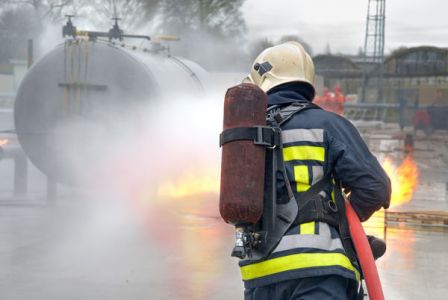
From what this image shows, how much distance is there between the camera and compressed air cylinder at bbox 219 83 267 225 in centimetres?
298

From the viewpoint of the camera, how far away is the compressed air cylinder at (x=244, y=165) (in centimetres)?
298

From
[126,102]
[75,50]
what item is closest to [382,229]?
[126,102]

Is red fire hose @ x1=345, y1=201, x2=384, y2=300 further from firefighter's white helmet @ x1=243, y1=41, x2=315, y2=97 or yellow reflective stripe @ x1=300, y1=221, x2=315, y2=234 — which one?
firefighter's white helmet @ x1=243, y1=41, x2=315, y2=97

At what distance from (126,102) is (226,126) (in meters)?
7.08

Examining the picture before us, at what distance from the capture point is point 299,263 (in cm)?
298

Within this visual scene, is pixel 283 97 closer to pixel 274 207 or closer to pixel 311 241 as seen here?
pixel 274 207

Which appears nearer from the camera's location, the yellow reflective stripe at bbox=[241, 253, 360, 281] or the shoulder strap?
the yellow reflective stripe at bbox=[241, 253, 360, 281]

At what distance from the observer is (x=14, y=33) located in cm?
2489

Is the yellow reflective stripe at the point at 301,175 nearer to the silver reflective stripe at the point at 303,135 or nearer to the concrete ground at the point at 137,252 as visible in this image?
the silver reflective stripe at the point at 303,135

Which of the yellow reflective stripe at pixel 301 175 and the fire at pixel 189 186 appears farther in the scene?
the fire at pixel 189 186

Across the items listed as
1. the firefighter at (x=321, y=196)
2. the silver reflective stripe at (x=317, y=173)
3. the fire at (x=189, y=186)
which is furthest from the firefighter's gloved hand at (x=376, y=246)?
the fire at (x=189, y=186)

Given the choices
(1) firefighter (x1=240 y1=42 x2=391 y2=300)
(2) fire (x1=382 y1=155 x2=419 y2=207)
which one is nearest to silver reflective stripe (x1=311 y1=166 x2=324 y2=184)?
(1) firefighter (x1=240 y1=42 x2=391 y2=300)

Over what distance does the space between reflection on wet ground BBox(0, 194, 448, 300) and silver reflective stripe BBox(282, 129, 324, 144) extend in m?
2.98

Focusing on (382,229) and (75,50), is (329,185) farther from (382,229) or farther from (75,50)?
(75,50)
